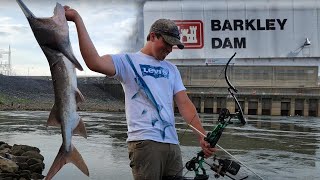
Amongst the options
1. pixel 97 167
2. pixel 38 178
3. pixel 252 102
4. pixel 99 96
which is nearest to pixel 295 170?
pixel 97 167

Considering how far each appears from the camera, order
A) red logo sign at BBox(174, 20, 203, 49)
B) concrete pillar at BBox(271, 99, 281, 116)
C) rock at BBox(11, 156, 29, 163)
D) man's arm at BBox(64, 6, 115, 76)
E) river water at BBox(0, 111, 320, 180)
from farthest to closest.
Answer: red logo sign at BBox(174, 20, 203, 49) → concrete pillar at BBox(271, 99, 281, 116) → river water at BBox(0, 111, 320, 180) → rock at BBox(11, 156, 29, 163) → man's arm at BBox(64, 6, 115, 76)

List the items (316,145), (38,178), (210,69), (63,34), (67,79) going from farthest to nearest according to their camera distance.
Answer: (210,69), (316,145), (38,178), (67,79), (63,34)

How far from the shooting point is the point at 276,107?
154 ft

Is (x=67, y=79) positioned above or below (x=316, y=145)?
above

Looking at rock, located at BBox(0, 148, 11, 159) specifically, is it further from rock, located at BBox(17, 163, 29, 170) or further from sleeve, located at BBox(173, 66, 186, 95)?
sleeve, located at BBox(173, 66, 186, 95)

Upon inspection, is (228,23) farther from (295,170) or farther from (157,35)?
(157,35)

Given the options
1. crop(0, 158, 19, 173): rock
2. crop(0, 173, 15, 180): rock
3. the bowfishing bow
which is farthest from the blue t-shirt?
crop(0, 158, 19, 173): rock

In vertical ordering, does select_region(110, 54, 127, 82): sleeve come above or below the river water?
above

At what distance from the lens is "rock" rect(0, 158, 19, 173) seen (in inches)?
372

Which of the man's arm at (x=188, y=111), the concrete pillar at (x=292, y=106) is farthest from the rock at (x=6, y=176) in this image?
the concrete pillar at (x=292, y=106)

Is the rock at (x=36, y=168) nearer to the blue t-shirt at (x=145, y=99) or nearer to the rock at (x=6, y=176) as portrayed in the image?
the rock at (x=6, y=176)

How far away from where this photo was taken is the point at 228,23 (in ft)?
193

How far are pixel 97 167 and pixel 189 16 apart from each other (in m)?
49.1

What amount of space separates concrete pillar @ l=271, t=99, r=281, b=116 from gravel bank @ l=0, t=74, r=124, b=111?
15295mm
